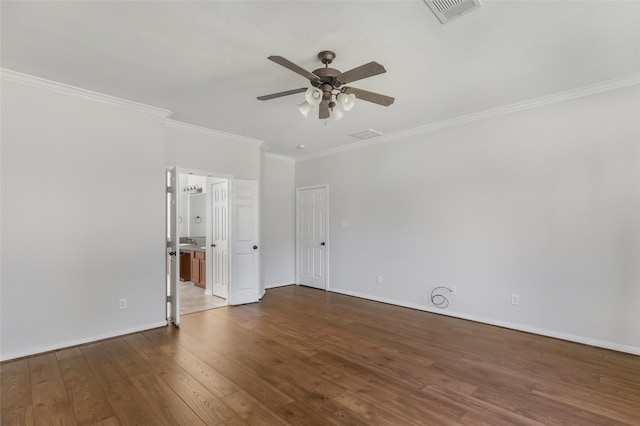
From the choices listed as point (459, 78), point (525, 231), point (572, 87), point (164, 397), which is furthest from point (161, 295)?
point (572, 87)

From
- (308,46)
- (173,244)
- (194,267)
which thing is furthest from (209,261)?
(308,46)

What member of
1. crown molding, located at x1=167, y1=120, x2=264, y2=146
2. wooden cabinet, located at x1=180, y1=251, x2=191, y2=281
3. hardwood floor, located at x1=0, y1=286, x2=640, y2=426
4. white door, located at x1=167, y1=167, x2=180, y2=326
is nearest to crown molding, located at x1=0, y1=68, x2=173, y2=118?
crown molding, located at x1=167, y1=120, x2=264, y2=146

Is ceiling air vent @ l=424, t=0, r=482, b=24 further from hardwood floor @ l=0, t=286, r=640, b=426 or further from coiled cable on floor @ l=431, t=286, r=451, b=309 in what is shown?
coiled cable on floor @ l=431, t=286, r=451, b=309

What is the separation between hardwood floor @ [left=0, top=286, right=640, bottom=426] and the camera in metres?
2.19

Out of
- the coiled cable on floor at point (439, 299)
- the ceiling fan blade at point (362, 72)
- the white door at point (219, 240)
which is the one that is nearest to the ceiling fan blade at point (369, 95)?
the ceiling fan blade at point (362, 72)

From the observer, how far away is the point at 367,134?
201 inches

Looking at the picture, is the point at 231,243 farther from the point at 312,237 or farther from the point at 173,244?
the point at 312,237

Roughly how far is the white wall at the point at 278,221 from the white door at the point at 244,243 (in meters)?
0.68

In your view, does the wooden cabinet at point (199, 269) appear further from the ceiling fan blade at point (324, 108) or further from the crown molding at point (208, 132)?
the ceiling fan blade at point (324, 108)

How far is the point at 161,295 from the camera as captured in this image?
4008mm

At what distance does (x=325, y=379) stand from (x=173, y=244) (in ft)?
9.02

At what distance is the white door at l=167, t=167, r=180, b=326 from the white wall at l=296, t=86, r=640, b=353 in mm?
3129

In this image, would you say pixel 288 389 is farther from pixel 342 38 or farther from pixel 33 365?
pixel 342 38

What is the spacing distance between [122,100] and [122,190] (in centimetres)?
111
